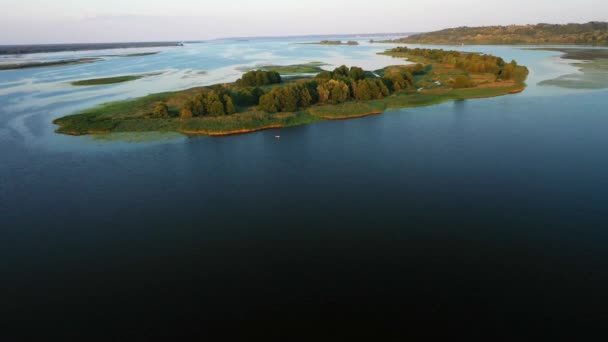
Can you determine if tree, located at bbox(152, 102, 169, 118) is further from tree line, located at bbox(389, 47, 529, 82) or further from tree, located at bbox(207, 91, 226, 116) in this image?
tree line, located at bbox(389, 47, 529, 82)

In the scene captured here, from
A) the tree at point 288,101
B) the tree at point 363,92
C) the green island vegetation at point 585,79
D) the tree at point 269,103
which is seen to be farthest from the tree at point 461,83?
the tree at point 269,103

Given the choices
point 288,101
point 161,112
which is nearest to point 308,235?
point 288,101

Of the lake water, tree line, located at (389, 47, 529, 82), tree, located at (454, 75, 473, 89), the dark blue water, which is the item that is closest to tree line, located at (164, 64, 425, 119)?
tree, located at (454, 75, 473, 89)

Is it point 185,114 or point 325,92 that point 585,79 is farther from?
point 185,114

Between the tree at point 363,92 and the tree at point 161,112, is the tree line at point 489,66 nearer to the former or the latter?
the tree at point 363,92

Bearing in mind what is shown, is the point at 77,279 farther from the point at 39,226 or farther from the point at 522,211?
the point at 522,211

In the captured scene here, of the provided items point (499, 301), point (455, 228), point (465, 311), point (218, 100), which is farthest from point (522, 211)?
point (218, 100)
